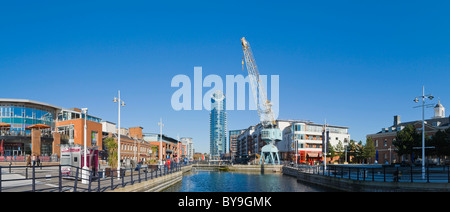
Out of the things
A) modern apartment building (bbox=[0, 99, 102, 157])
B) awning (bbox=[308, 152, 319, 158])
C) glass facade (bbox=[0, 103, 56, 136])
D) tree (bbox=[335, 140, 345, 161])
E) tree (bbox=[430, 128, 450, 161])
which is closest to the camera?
modern apartment building (bbox=[0, 99, 102, 157])

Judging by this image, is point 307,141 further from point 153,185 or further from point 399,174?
point 153,185

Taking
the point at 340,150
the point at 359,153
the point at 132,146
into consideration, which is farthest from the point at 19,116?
the point at 340,150

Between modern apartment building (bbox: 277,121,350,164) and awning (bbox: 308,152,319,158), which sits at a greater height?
modern apartment building (bbox: 277,121,350,164)

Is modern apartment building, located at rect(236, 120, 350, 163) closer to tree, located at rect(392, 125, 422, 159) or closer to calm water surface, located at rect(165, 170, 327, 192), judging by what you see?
tree, located at rect(392, 125, 422, 159)

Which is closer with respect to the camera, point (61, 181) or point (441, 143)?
point (61, 181)

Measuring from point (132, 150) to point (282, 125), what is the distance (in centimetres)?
6188

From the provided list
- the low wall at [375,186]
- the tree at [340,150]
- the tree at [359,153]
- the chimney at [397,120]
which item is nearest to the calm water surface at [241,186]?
the low wall at [375,186]

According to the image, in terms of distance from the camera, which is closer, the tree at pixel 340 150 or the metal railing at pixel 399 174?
the metal railing at pixel 399 174

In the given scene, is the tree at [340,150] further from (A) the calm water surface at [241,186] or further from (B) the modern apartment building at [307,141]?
(A) the calm water surface at [241,186]

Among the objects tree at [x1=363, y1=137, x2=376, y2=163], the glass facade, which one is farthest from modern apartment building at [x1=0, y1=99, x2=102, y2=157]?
tree at [x1=363, y1=137, x2=376, y2=163]
